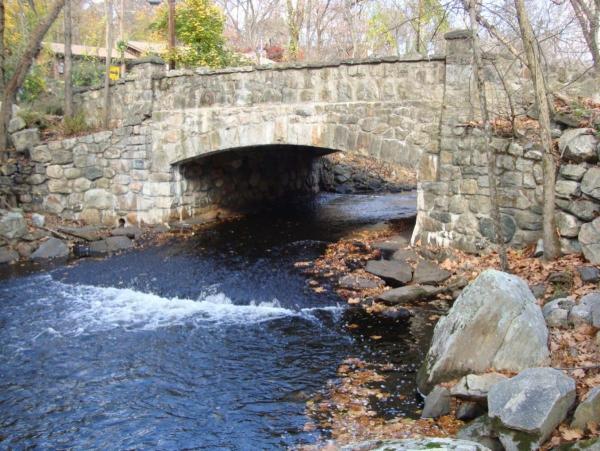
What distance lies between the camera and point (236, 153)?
553 inches

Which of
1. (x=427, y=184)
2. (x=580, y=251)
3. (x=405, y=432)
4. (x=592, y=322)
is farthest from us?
(x=427, y=184)

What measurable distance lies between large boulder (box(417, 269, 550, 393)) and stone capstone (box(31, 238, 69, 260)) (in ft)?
26.4

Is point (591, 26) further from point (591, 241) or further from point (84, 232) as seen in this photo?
point (84, 232)

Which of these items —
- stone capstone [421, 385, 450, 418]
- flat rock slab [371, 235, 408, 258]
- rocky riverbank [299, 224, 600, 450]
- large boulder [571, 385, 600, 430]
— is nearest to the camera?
large boulder [571, 385, 600, 430]

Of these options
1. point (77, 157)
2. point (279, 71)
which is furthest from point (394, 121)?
point (77, 157)

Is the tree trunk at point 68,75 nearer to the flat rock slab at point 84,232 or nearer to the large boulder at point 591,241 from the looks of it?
the flat rock slab at point 84,232

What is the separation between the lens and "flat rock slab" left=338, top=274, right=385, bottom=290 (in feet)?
29.2

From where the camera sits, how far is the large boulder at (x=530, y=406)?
14.8ft

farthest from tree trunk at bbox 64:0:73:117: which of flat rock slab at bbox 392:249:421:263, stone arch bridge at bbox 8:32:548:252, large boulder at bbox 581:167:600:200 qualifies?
large boulder at bbox 581:167:600:200

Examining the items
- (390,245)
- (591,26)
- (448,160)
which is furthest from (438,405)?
(591,26)

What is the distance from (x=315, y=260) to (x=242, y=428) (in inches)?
211

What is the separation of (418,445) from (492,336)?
1.58 m

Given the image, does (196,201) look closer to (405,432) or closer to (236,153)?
(236,153)

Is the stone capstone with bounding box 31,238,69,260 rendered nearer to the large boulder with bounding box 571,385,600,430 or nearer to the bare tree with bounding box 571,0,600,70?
the large boulder with bounding box 571,385,600,430
